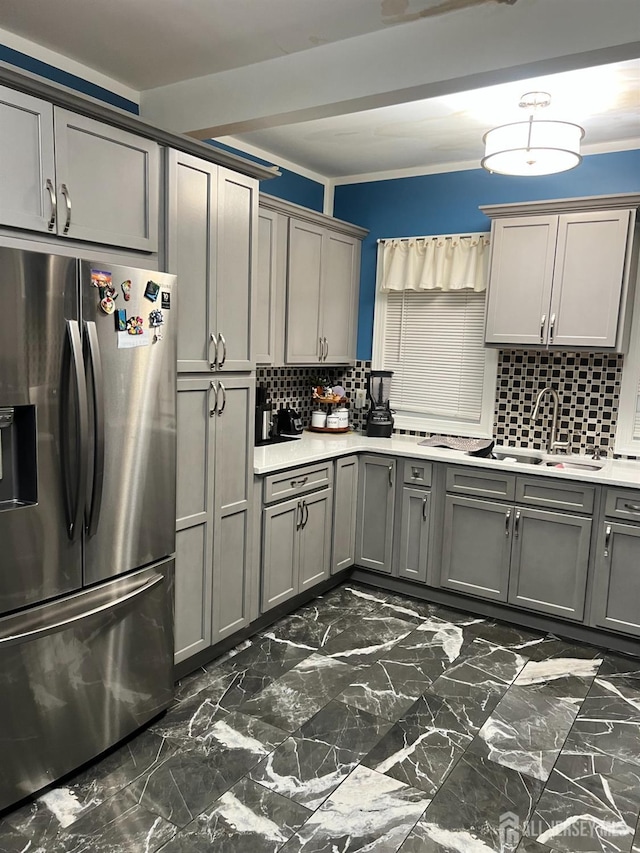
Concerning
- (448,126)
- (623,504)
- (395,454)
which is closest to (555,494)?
(623,504)

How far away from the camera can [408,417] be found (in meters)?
4.80

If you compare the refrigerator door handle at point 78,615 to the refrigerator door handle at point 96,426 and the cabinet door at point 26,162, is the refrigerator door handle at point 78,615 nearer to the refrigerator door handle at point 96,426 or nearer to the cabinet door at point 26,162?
the refrigerator door handle at point 96,426

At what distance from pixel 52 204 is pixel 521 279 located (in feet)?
8.92

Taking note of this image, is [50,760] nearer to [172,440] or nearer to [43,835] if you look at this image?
[43,835]

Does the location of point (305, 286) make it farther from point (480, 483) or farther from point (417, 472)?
point (480, 483)

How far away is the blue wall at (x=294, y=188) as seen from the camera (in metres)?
4.27

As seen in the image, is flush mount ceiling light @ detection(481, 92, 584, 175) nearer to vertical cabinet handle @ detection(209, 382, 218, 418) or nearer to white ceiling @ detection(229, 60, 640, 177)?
white ceiling @ detection(229, 60, 640, 177)

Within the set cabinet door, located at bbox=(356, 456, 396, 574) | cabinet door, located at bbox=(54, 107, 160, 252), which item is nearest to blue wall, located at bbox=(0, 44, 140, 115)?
cabinet door, located at bbox=(54, 107, 160, 252)

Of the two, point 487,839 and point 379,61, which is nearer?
point 487,839

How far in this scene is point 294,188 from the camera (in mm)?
4543

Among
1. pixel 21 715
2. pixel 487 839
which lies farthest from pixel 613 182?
pixel 21 715

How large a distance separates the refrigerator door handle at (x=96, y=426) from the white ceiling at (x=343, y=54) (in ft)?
4.30

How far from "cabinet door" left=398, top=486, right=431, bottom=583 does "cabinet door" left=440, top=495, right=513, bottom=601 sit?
0.12 metres

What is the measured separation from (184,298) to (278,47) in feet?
3.67
